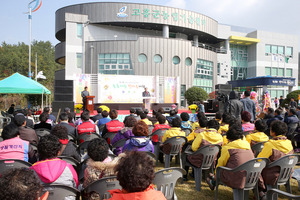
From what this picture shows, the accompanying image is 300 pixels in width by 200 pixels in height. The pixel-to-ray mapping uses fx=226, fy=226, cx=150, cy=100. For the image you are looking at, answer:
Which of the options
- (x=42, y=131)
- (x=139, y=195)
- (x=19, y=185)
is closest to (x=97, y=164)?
(x=139, y=195)

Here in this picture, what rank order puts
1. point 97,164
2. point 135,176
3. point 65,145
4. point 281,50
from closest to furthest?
point 135,176
point 97,164
point 65,145
point 281,50

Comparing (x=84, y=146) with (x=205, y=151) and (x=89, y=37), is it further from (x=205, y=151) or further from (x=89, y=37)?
(x=89, y=37)

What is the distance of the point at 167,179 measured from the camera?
2506 mm

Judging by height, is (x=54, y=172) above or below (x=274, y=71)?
below

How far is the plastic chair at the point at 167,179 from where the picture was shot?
8.04 ft

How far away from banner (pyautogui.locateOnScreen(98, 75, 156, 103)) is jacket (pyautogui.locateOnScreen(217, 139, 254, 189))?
1493 centimetres

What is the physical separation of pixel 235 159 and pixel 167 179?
1.21m

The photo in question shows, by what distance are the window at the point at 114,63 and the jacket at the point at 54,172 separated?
2336 centimetres

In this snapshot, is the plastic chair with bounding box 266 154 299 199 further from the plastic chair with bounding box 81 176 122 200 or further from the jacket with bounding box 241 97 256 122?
the jacket with bounding box 241 97 256 122

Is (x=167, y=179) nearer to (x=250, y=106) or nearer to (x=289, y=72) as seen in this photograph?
(x=250, y=106)

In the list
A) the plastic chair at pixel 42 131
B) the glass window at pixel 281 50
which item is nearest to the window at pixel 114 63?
the plastic chair at pixel 42 131

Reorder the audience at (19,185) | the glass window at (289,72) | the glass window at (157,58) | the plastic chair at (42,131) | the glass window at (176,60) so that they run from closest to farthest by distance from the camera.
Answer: the audience at (19,185) < the plastic chair at (42,131) < the glass window at (157,58) < the glass window at (176,60) < the glass window at (289,72)

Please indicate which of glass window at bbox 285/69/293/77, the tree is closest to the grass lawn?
the tree

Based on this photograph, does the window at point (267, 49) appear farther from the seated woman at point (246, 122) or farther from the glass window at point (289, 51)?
the seated woman at point (246, 122)
